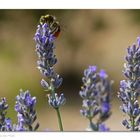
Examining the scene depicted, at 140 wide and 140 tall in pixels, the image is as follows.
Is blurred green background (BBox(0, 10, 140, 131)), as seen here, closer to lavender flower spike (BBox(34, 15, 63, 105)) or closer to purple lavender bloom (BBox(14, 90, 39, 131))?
lavender flower spike (BBox(34, 15, 63, 105))

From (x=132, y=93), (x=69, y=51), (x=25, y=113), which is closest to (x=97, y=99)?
(x=132, y=93)

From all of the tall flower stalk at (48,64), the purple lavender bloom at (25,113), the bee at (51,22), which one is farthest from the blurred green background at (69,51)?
the purple lavender bloom at (25,113)

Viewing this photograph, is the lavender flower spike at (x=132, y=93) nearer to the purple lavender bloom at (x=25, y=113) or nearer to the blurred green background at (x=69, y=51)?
the purple lavender bloom at (x=25, y=113)

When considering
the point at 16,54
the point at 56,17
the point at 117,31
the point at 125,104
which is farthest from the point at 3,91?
the point at 125,104

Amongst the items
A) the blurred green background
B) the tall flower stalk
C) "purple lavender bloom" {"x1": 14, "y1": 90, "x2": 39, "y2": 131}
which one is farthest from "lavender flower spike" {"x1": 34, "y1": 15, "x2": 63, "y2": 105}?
the blurred green background

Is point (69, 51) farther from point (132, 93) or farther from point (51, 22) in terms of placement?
point (132, 93)
